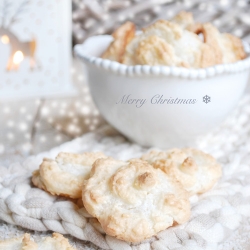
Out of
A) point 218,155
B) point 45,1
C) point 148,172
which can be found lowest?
point 218,155

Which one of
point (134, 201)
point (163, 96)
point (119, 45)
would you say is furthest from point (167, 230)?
point (119, 45)

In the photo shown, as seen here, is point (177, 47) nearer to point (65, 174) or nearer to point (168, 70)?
point (168, 70)

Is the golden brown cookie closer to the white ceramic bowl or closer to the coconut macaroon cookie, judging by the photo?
the white ceramic bowl

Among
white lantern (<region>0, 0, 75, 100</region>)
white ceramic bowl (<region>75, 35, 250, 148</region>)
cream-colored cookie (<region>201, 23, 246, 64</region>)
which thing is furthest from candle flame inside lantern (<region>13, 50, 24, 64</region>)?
cream-colored cookie (<region>201, 23, 246, 64</region>)

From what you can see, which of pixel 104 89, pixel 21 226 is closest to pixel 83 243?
pixel 21 226

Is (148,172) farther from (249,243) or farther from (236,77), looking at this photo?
(236,77)

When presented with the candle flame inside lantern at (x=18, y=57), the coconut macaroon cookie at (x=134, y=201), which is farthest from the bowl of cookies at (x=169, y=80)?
the candle flame inside lantern at (x=18, y=57)

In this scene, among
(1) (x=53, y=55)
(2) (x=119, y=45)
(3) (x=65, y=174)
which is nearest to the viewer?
(3) (x=65, y=174)
